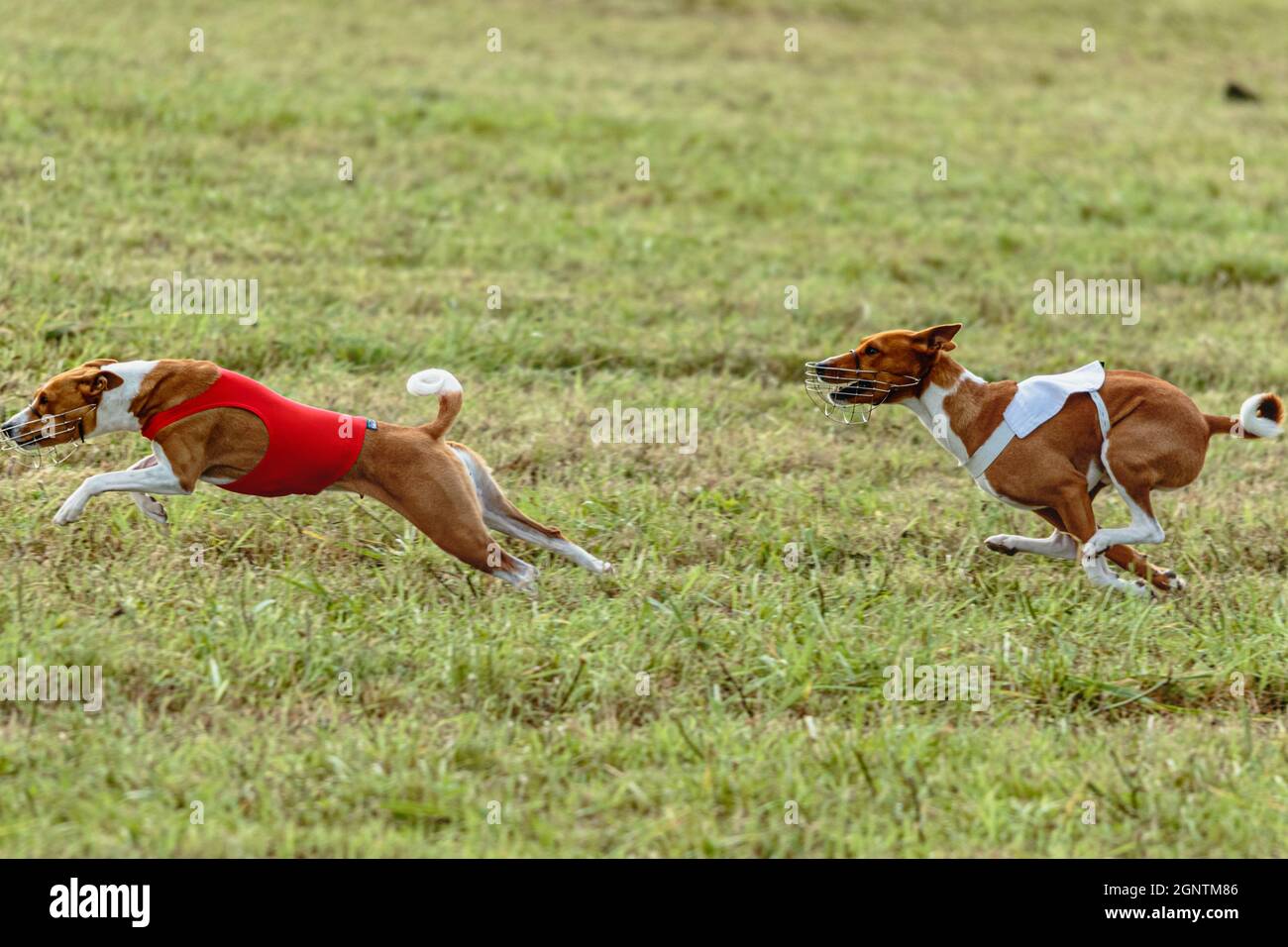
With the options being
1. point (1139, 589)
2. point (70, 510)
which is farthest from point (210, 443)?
point (1139, 589)

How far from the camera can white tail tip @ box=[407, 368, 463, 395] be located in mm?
5578

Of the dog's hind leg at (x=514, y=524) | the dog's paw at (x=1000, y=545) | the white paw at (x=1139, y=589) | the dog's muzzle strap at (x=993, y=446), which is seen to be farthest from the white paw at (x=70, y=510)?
the white paw at (x=1139, y=589)

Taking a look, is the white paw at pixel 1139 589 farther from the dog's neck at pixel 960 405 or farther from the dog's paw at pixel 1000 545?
the dog's neck at pixel 960 405

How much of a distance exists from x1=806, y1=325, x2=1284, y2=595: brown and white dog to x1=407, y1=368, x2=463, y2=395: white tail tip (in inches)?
57.1

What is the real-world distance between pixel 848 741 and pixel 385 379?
15.4 feet

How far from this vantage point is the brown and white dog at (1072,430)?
6.03 m

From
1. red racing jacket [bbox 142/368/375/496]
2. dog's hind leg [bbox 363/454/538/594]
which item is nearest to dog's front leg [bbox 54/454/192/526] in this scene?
red racing jacket [bbox 142/368/375/496]

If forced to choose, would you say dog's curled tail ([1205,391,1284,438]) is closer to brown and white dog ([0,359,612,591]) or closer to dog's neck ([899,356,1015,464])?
dog's neck ([899,356,1015,464])

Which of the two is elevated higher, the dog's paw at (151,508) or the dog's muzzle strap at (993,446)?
the dog's muzzle strap at (993,446)

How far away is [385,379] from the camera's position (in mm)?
8750

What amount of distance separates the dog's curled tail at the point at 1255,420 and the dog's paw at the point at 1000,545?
3.22 feet

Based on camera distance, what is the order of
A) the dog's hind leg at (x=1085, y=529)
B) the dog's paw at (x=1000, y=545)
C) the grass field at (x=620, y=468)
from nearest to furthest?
the grass field at (x=620, y=468) → the dog's hind leg at (x=1085, y=529) → the dog's paw at (x=1000, y=545)

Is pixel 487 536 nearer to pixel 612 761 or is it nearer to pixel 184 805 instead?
pixel 612 761

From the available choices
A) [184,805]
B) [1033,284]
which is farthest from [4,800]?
[1033,284]
